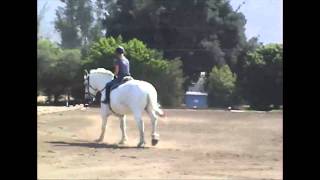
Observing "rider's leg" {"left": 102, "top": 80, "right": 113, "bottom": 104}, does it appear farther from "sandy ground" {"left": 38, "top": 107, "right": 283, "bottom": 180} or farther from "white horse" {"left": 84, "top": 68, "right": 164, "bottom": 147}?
"sandy ground" {"left": 38, "top": 107, "right": 283, "bottom": 180}

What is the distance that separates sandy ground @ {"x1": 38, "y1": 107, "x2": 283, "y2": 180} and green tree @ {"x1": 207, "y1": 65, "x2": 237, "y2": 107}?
27.3ft

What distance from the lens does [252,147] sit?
951 cm

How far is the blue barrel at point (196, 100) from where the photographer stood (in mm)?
23312

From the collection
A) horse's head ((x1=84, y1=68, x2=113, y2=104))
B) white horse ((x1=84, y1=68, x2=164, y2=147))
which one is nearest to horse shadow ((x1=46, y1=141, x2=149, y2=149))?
white horse ((x1=84, y1=68, x2=164, y2=147))

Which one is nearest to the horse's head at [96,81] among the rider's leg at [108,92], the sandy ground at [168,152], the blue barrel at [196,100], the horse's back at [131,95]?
the rider's leg at [108,92]

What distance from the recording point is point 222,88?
2320 centimetres

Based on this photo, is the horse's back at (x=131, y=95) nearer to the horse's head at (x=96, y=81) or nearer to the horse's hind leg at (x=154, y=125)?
the horse's hind leg at (x=154, y=125)

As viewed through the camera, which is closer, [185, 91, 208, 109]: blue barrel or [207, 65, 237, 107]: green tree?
[207, 65, 237, 107]: green tree

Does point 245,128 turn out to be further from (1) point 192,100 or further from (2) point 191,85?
(2) point 191,85

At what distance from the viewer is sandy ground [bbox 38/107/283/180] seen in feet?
21.6

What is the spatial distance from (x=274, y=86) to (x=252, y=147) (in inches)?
487

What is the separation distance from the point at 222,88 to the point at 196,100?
1.13 m

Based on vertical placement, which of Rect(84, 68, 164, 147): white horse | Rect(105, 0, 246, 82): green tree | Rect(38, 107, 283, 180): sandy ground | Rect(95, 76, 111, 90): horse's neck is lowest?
Rect(38, 107, 283, 180): sandy ground

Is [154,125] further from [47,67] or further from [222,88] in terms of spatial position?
[222,88]
